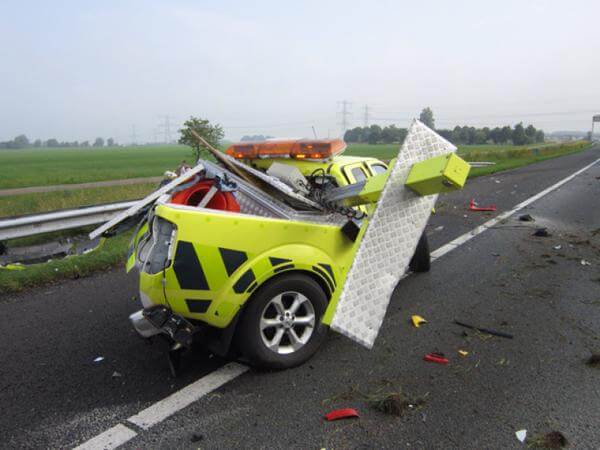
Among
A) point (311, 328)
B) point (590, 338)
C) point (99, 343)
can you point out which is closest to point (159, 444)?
point (311, 328)

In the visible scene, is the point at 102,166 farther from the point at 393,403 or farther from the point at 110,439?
the point at 393,403

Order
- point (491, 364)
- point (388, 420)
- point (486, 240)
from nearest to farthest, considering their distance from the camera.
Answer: point (388, 420), point (491, 364), point (486, 240)

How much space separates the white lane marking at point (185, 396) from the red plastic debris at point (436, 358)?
4.92 ft

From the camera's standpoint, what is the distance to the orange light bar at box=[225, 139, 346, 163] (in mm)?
4543

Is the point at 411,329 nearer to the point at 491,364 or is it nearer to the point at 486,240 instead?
the point at 491,364

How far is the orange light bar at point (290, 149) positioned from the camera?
14.9 ft

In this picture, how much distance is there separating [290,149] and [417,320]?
7.08 ft

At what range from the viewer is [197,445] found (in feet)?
9.25

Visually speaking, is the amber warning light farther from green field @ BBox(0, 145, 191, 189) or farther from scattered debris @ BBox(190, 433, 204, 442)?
green field @ BBox(0, 145, 191, 189)

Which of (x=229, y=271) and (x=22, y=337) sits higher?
(x=229, y=271)

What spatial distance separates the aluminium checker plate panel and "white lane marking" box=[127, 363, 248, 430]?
1185 mm

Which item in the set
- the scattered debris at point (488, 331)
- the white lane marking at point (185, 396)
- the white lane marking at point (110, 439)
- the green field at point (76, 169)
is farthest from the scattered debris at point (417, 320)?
the green field at point (76, 169)

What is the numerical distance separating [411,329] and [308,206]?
156 centimetres

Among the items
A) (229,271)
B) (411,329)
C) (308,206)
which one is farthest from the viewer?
(411,329)
